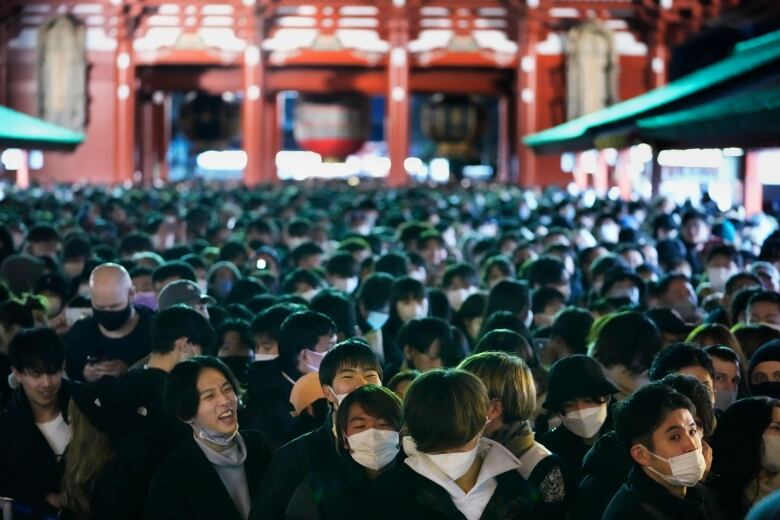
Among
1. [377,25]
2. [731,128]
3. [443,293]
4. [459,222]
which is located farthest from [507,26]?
[443,293]

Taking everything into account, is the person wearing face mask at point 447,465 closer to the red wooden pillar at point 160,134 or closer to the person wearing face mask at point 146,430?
the person wearing face mask at point 146,430

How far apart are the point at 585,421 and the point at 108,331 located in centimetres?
350

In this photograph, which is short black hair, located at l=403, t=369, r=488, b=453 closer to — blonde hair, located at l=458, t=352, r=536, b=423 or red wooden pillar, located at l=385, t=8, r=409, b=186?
blonde hair, located at l=458, t=352, r=536, b=423

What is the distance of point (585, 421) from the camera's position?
546cm

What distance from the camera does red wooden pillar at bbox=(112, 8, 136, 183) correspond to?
3638 cm

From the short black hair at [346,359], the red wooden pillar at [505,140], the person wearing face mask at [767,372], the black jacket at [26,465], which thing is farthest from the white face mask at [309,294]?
the red wooden pillar at [505,140]

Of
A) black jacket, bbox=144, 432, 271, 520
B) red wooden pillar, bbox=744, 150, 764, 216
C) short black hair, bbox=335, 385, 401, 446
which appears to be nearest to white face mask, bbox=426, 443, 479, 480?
short black hair, bbox=335, 385, 401, 446

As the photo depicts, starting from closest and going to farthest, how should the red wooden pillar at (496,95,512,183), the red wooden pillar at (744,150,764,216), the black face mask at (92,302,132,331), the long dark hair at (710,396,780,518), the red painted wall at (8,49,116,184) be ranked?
the long dark hair at (710,396,780,518), the black face mask at (92,302,132,331), the red wooden pillar at (744,150,764,216), the red painted wall at (8,49,116,184), the red wooden pillar at (496,95,512,183)

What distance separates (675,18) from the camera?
35.4 metres

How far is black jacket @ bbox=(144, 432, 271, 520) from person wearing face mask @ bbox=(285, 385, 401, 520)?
48cm

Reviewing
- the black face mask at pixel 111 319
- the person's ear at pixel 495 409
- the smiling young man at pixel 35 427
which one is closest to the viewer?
the person's ear at pixel 495 409

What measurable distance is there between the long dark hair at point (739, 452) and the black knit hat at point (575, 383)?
0.57 metres

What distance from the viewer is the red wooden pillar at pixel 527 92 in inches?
1422

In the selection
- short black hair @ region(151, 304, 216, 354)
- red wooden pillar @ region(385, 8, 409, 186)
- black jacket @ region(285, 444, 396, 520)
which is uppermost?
red wooden pillar @ region(385, 8, 409, 186)
